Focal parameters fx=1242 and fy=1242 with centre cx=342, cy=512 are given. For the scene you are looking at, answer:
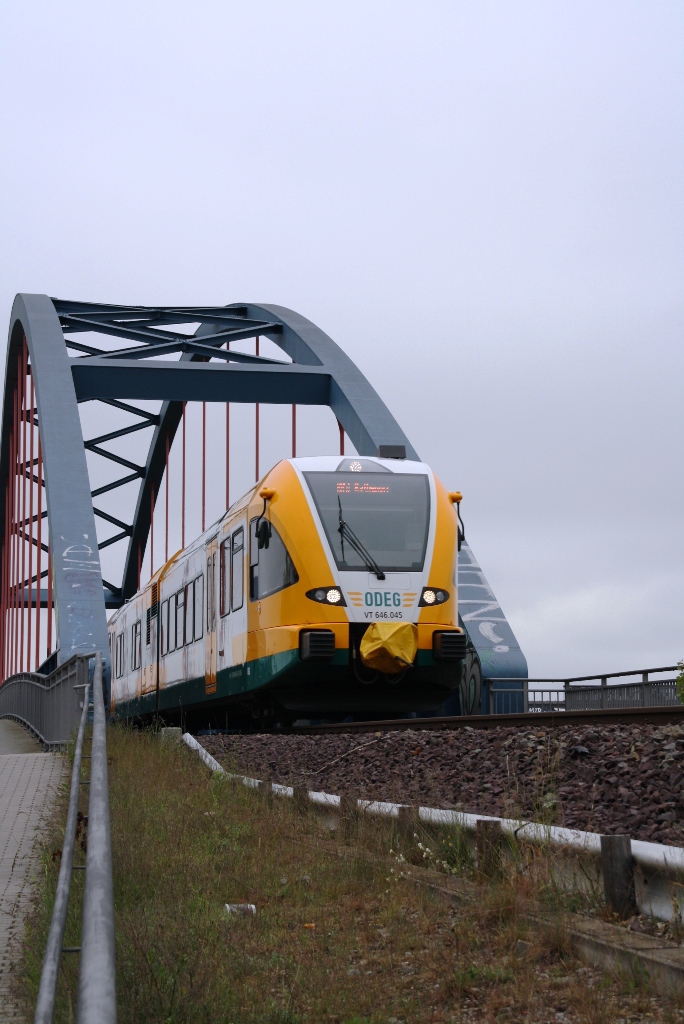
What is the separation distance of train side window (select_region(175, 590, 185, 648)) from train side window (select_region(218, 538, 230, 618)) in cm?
316

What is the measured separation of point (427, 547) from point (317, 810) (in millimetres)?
6690

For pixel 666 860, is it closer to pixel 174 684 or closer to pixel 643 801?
pixel 643 801

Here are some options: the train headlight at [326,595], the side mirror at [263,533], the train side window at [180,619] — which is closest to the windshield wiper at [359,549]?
the train headlight at [326,595]

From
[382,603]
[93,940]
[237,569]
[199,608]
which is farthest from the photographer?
[199,608]

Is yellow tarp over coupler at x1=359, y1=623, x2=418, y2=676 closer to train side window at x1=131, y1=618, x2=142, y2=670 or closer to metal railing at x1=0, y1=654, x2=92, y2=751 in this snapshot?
metal railing at x1=0, y1=654, x2=92, y2=751

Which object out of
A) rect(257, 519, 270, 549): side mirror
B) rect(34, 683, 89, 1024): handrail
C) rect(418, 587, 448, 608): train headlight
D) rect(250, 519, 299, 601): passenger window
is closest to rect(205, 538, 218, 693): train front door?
rect(250, 519, 299, 601): passenger window

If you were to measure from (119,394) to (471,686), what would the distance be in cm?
1461

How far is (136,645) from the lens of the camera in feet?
85.4

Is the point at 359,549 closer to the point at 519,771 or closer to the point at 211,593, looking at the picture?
the point at 211,593

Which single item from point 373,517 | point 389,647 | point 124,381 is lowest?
point 389,647

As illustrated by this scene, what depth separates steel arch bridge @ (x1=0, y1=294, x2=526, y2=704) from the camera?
20.2m

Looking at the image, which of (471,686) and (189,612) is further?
(189,612)

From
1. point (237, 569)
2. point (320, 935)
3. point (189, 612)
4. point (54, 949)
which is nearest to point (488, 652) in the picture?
point (189, 612)

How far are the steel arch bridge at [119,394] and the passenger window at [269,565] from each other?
286 centimetres
